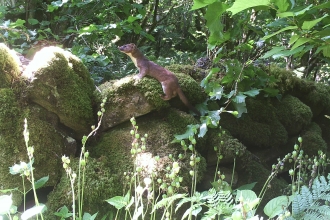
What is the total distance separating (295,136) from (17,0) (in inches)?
179

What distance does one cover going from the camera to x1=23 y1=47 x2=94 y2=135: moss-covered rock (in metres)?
2.28

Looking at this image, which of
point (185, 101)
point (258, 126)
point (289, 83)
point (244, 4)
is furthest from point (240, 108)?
point (244, 4)

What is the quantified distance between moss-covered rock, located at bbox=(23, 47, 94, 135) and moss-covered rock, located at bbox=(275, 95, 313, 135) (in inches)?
85.1

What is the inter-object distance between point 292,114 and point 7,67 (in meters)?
2.96

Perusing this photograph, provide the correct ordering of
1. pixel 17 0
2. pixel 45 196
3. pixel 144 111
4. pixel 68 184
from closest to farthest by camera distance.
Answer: pixel 68 184, pixel 45 196, pixel 144 111, pixel 17 0

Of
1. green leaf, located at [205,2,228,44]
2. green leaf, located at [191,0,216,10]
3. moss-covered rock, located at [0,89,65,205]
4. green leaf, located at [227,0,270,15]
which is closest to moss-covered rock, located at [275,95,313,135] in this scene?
green leaf, located at [205,2,228,44]

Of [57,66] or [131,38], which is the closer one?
[57,66]

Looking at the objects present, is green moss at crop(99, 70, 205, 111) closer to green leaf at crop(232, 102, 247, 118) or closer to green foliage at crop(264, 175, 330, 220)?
green leaf at crop(232, 102, 247, 118)

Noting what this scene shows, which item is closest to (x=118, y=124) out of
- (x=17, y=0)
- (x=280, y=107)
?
(x=280, y=107)

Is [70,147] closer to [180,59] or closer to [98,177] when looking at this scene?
[98,177]

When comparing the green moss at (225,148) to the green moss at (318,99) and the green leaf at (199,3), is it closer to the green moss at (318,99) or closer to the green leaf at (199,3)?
the green leaf at (199,3)

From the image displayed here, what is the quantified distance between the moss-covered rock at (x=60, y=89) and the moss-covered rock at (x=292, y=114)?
2163 millimetres

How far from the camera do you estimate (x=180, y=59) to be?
5387 mm

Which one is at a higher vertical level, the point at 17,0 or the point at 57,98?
the point at 17,0
